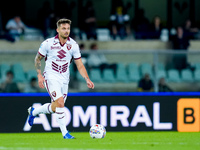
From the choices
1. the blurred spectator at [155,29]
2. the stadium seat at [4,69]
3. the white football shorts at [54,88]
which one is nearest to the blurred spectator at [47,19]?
the blurred spectator at [155,29]

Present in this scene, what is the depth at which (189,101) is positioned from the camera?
1217 centimetres

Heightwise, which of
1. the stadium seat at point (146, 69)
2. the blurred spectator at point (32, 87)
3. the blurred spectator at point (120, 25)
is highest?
the blurred spectator at point (120, 25)

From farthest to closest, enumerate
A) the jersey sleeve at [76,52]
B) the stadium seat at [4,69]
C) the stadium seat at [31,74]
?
the stadium seat at [31,74] < the stadium seat at [4,69] < the jersey sleeve at [76,52]

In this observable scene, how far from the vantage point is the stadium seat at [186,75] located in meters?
13.2

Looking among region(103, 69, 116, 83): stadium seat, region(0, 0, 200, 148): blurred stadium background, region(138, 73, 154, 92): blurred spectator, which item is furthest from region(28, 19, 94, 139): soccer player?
region(138, 73, 154, 92): blurred spectator

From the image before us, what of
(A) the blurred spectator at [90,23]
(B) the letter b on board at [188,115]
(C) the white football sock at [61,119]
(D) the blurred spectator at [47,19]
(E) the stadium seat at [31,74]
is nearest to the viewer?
(C) the white football sock at [61,119]

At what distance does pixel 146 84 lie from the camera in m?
12.9

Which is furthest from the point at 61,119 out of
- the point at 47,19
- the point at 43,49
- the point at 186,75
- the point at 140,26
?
the point at 140,26

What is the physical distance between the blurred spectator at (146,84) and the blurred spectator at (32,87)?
227cm

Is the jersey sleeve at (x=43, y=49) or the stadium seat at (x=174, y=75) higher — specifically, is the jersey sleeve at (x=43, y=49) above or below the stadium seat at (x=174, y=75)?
above

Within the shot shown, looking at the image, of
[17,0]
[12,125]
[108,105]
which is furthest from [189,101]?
[17,0]

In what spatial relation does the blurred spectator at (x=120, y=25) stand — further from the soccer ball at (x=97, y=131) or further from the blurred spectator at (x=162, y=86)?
the soccer ball at (x=97, y=131)

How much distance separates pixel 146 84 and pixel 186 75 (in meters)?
1.00

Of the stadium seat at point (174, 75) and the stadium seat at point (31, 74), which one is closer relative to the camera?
the stadium seat at point (31, 74)
